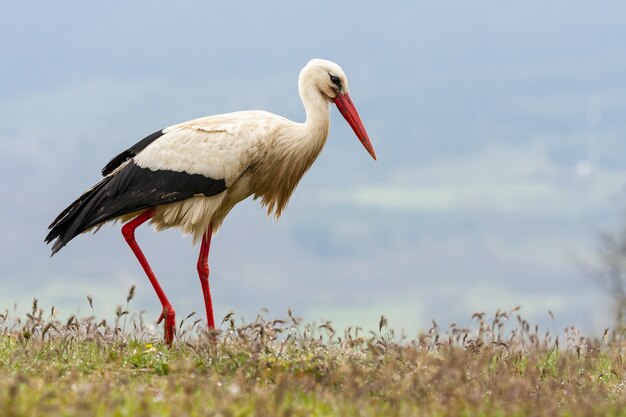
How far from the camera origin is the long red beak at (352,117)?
10680 millimetres

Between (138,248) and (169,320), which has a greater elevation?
(138,248)

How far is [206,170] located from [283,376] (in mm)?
3782

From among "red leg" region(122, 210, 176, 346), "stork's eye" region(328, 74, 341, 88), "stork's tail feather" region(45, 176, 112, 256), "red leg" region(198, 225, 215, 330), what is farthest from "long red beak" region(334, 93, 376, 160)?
"stork's tail feather" region(45, 176, 112, 256)

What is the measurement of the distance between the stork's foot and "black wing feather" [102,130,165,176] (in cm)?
187

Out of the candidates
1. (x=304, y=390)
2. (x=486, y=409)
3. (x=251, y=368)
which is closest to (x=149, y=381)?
(x=251, y=368)

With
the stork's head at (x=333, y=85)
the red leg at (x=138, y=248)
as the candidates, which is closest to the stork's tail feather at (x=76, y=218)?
the red leg at (x=138, y=248)

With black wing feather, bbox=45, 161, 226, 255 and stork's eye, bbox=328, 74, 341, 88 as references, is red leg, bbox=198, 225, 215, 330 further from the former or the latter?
stork's eye, bbox=328, 74, 341, 88

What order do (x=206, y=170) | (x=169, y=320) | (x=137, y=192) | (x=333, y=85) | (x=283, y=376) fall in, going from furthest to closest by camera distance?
(x=333, y=85)
(x=137, y=192)
(x=206, y=170)
(x=169, y=320)
(x=283, y=376)

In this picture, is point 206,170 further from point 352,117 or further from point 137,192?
point 352,117

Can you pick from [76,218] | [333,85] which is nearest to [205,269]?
[76,218]

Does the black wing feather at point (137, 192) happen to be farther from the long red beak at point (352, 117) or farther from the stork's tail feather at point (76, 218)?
the long red beak at point (352, 117)

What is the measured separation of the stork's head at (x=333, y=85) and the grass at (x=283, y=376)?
2.59m

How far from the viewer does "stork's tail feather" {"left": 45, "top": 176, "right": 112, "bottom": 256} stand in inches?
409

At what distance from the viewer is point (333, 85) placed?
10.5m
